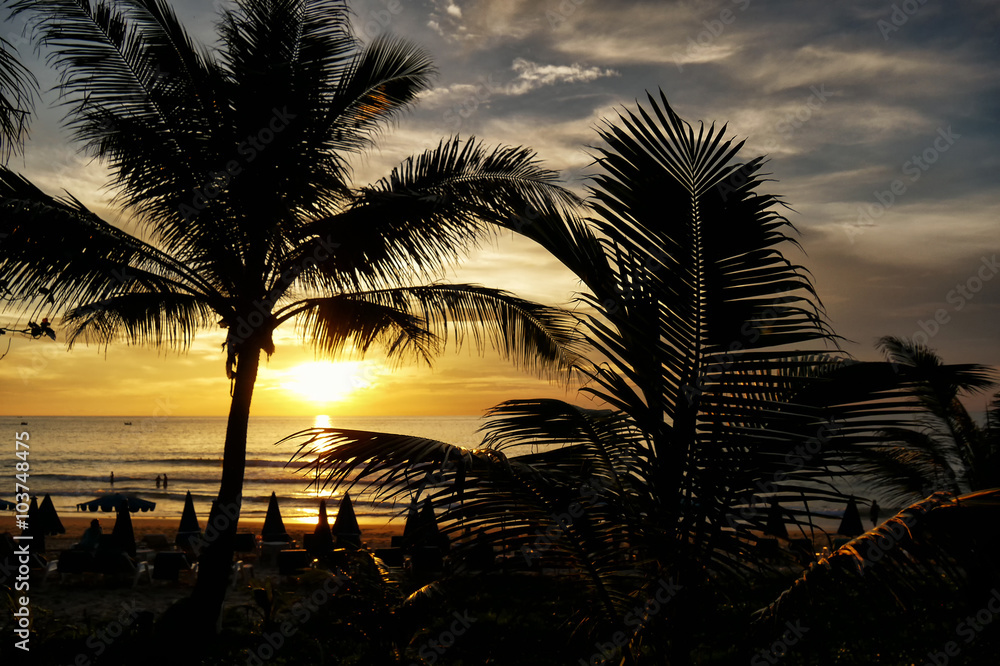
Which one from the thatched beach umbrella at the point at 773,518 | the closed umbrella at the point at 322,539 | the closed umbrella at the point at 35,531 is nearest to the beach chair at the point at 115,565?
the closed umbrella at the point at 322,539

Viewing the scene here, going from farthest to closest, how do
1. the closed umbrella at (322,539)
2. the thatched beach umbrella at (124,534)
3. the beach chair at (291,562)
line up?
the closed umbrella at (322,539) < the thatched beach umbrella at (124,534) < the beach chair at (291,562)

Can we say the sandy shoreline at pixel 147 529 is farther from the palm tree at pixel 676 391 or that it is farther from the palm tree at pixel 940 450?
the palm tree at pixel 676 391

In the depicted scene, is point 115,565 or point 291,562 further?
point 291,562

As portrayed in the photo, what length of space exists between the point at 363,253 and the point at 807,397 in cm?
571

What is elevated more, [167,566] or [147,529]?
[167,566]

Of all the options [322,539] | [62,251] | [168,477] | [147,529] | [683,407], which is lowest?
[168,477]

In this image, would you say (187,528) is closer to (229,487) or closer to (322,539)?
(322,539)

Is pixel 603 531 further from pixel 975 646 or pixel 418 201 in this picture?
pixel 975 646

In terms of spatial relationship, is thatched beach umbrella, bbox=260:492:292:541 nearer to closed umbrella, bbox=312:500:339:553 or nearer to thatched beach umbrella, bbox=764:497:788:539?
closed umbrella, bbox=312:500:339:553

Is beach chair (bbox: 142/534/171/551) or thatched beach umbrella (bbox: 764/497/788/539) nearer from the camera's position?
thatched beach umbrella (bbox: 764/497/788/539)

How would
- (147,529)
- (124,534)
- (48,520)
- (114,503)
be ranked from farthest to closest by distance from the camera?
(147,529) < (114,503) < (48,520) < (124,534)

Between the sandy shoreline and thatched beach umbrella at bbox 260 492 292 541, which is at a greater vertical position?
thatched beach umbrella at bbox 260 492 292 541

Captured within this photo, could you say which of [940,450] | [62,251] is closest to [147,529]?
[62,251]

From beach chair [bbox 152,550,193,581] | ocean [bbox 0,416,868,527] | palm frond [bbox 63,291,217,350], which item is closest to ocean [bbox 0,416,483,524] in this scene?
ocean [bbox 0,416,868,527]
